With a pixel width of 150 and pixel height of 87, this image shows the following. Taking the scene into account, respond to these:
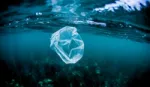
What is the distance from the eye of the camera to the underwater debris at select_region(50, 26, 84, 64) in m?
8.89

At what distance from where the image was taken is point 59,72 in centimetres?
1440

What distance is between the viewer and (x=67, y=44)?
9.97 metres

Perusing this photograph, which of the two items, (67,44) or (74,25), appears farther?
(74,25)

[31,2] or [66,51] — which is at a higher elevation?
[31,2]

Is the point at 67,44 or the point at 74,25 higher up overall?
the point at 74,25

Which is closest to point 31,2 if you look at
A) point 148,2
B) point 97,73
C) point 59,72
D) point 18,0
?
point 18,0

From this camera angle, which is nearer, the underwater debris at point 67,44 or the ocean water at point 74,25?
the ocean water at point 74,25

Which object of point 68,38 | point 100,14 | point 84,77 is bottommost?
point 84,77

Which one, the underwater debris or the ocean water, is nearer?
the ocean water

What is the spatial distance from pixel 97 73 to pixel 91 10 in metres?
7.47

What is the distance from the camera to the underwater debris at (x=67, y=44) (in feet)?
29.2

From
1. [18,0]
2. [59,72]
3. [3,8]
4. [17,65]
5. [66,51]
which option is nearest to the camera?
[18,0]

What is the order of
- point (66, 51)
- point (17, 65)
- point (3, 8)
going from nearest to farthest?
point (3, 8)
point (66, 51)
point (17, 65)

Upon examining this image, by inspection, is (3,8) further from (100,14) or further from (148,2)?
(148,2)
